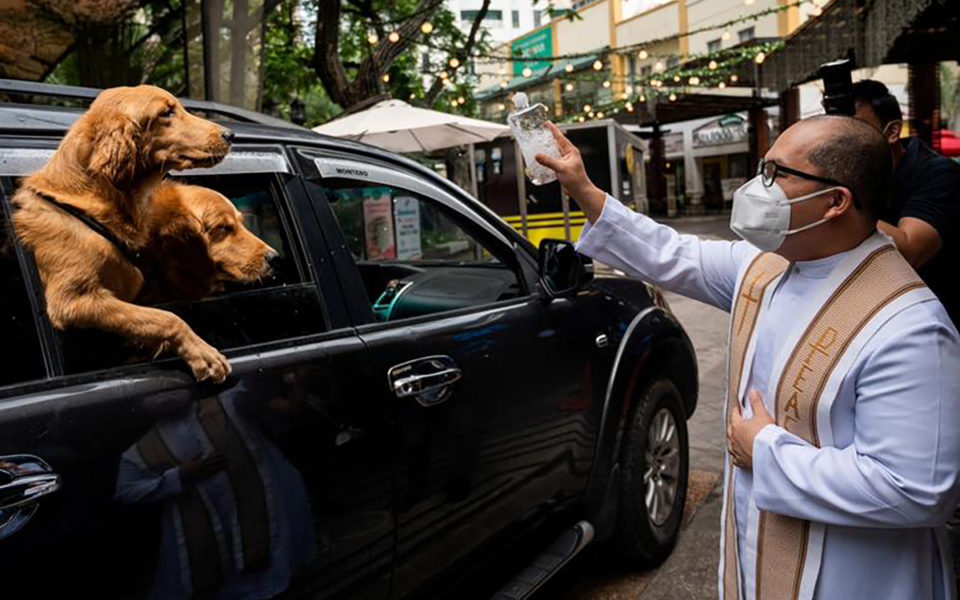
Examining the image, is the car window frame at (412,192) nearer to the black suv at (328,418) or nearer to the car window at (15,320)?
the black suv at (328,418)

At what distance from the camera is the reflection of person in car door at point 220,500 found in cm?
142

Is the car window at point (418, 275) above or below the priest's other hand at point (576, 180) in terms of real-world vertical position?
below

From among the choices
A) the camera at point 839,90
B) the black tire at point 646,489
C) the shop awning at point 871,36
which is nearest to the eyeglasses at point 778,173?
the camera at point 839,90

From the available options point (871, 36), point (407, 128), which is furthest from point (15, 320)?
point (871, 36)

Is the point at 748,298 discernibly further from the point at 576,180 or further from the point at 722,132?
the point at 722,132

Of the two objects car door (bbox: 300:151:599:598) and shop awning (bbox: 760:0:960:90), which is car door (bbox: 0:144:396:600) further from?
shop awning (bbox: 760:0:960:90)

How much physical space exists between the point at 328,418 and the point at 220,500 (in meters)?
0.33

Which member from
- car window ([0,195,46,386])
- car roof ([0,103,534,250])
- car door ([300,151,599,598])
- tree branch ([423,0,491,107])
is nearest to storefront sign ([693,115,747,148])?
tree branch ([423,0,491,107])

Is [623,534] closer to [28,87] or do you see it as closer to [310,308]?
[310,308]

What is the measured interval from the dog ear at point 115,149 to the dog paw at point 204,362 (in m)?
→ 0.39

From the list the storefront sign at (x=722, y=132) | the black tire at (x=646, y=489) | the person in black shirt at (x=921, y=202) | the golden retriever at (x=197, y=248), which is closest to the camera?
the golden retriever at (x=197, y=248)

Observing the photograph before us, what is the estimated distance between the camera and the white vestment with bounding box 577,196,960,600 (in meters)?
1.27

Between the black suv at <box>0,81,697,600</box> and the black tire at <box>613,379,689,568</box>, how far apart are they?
2 cm

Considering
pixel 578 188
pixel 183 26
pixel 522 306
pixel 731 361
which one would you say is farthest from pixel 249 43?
pixel 731 361
